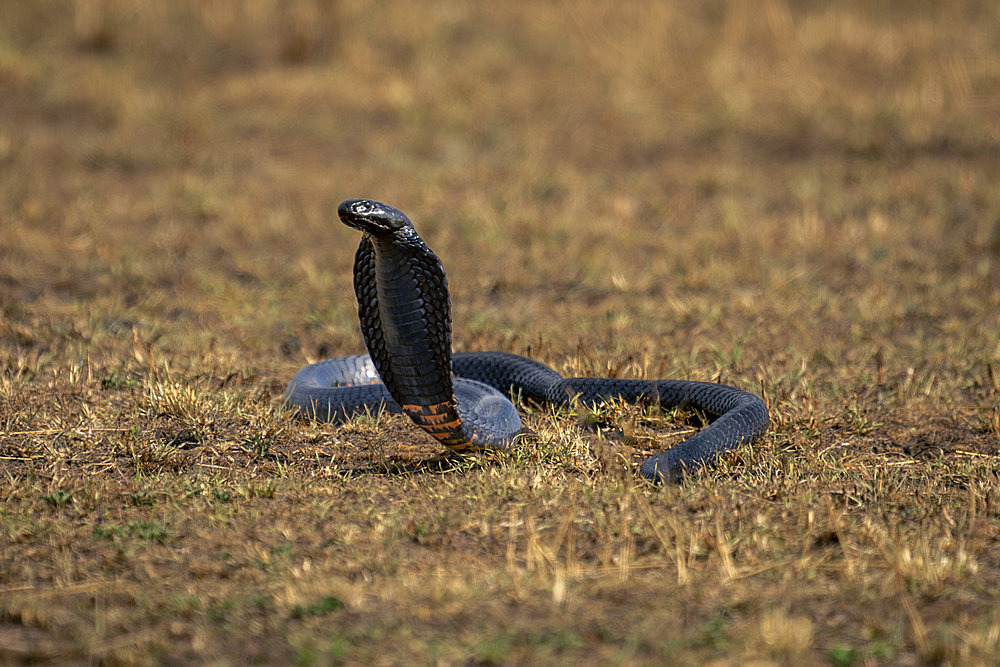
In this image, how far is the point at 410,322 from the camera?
3775mm

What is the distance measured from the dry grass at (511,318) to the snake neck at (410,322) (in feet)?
1.06

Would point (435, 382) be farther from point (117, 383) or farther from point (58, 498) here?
point (117, 383)

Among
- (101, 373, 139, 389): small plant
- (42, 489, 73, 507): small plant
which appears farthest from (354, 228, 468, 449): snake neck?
(101, 373, 139, 389): small plant

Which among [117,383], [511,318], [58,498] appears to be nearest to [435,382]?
[58,498]

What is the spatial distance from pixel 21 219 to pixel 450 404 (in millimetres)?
5729

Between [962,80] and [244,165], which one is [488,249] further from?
[962,80]

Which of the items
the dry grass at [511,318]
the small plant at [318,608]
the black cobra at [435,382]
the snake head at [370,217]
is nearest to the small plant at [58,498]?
the dry grass at [511,318]

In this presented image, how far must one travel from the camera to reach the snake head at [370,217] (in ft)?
11.4

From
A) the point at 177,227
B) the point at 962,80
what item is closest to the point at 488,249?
the point at 177,227

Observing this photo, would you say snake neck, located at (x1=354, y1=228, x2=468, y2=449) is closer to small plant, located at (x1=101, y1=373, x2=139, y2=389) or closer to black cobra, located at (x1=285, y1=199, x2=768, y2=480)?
black cobra, located at (x1=285, y1=199, x2=768, y2=480)

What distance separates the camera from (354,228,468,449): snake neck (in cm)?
369

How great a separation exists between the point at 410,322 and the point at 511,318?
3.00 m

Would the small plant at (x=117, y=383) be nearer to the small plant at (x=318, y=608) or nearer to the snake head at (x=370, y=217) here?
the snake head at (x=370, y=217)

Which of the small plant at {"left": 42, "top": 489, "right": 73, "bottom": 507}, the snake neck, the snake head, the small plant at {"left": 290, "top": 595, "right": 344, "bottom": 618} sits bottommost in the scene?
the small plant at {"left": 42, "top": 489, "right": 73, "bottom": 507}
